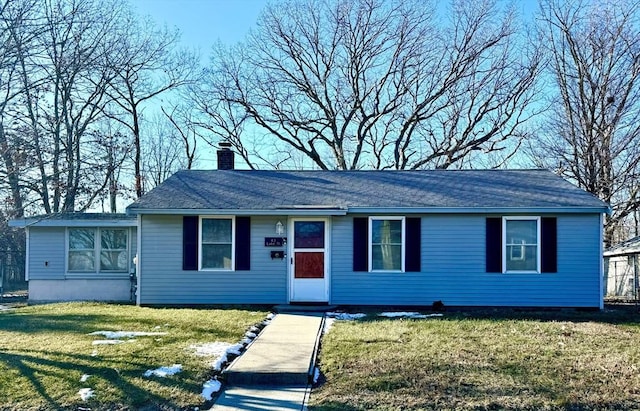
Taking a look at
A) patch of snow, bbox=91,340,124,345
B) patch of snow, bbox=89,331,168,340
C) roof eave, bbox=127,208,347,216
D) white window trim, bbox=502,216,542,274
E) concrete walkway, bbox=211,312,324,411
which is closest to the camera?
concrete walkway, bbox=211,312,324,411

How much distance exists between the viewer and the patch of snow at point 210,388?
5.84 m

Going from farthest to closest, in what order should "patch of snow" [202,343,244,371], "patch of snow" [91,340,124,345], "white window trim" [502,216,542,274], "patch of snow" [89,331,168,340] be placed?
"white window trim" [502,216,542,274], "patch of snow" [89,331,168,340], "patch of snow" [91,340,124,345], "patch of snow" [202,343,244,371]

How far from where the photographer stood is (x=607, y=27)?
76.9 ft

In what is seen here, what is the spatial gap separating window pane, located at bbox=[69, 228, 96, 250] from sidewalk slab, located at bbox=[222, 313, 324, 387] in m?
7.97

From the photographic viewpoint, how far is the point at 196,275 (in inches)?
501

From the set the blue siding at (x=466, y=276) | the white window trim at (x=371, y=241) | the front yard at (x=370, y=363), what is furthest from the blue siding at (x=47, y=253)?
the white window trim at (x=371, y=241)

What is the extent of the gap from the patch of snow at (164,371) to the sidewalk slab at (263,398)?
29.8 inches

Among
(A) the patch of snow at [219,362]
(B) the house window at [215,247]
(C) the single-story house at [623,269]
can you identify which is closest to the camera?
(A) the patch of snow at [219,362]

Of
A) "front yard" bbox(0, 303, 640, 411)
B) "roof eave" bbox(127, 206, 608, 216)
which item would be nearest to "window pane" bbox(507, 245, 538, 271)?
"roof eave" bbox(127, 206, 608, 216)

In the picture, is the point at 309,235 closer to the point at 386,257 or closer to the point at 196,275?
the point at 386,257

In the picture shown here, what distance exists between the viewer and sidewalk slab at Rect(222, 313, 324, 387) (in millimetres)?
6406

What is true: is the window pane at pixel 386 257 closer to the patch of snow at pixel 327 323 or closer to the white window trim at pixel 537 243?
the patch of snow at pixel 327 323

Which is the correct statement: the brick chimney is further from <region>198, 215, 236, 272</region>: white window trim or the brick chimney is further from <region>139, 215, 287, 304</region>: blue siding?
<region>139, 215, 287, 304</region>: blue siding

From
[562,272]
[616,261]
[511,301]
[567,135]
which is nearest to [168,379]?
[511,301]
